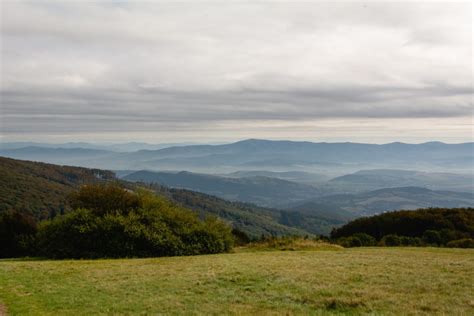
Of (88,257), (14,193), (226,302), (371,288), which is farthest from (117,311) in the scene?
(14,193)

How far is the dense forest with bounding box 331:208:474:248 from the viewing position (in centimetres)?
5416

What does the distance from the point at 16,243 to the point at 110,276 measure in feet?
134

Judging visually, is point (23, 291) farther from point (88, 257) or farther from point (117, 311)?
point (88, 257)

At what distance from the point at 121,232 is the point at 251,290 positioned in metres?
24.2

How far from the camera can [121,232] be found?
124 feet

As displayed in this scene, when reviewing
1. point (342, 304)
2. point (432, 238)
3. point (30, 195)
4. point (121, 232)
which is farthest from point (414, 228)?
point (30, 195)

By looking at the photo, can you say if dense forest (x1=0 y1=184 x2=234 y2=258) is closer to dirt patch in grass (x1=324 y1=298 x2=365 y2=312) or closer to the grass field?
the grass field

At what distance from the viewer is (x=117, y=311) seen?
45.5 feet

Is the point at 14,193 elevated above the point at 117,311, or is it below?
below

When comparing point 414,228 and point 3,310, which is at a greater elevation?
point 3,310

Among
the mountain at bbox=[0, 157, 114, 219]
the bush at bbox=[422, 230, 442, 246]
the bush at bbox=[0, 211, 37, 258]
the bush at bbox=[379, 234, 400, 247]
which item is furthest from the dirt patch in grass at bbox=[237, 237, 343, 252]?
the mountain at bbox=[0, 157, 114, 219]

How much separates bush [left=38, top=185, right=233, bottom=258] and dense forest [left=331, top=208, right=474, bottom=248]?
2150cm

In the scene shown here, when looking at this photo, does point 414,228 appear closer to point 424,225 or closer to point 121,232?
point 424,225

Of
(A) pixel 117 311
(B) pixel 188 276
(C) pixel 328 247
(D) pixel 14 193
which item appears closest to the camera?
(A) pixel 117 311
